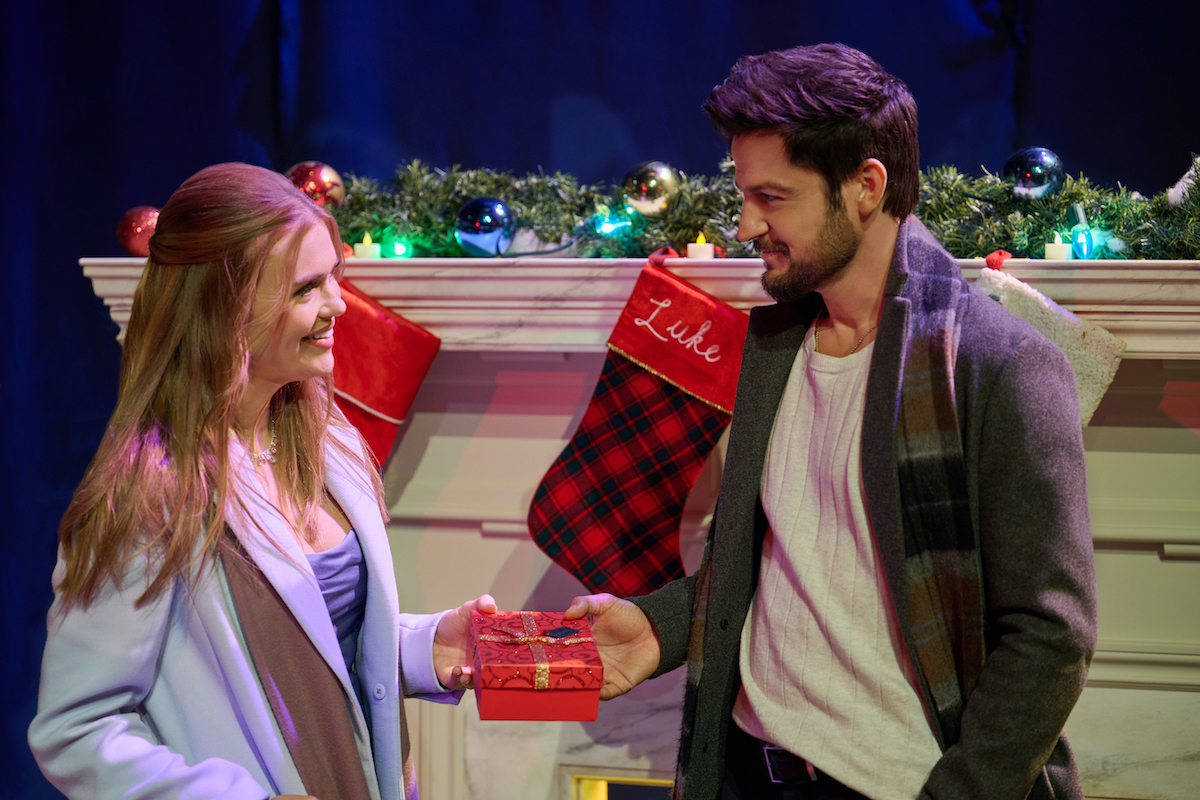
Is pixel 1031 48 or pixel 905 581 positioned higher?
pixel 1031 48

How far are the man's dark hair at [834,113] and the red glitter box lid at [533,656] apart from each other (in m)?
0.81

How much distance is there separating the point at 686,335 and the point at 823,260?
70 cm

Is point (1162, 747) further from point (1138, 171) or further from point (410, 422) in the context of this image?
point (410, 422)

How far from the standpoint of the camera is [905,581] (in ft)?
4.17

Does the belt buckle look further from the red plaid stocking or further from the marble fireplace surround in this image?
the marble fireplace surround

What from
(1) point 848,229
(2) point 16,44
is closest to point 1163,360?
(1) point 848,229

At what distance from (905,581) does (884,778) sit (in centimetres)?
28

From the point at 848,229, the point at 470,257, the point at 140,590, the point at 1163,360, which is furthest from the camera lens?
the point at 470,257

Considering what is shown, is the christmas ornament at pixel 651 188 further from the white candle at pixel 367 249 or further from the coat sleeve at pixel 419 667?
the coat sleeve at pixel 419 667

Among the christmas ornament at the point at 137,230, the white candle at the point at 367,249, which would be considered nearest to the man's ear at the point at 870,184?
the white candle at the point at 367,249

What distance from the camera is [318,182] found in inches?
90.0

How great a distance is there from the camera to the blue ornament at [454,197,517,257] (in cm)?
218

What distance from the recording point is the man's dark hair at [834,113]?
138cm

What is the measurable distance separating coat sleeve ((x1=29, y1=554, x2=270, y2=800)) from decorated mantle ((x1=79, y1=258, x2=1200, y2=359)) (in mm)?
1163
